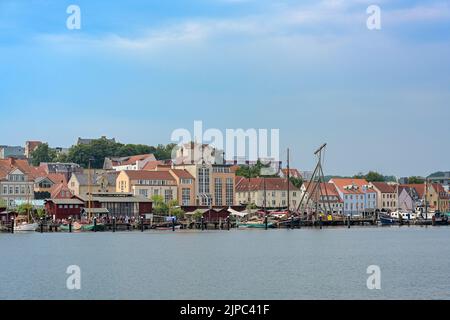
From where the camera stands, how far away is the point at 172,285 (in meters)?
49.1

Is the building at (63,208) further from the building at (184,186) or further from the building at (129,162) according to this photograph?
the building at (129,162)

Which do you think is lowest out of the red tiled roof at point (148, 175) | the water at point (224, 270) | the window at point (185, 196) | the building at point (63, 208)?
the water at point (224, 270)

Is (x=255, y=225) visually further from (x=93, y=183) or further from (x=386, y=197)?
(x=386, y=197)

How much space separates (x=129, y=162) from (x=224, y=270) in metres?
131

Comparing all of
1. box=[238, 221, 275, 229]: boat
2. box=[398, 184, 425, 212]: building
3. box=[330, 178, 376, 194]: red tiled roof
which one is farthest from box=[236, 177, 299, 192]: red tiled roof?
box=[238, 221, 275, 229]: boat

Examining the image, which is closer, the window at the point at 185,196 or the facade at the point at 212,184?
the window at the point at 185,196

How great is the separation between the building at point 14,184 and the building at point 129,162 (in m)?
34.9

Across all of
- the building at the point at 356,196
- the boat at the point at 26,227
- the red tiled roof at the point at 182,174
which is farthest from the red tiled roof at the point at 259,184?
the boat at the point at 26,227

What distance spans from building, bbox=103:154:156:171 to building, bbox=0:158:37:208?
3488 cm

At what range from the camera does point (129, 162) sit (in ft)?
614

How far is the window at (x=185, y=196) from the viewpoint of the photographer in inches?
5817
